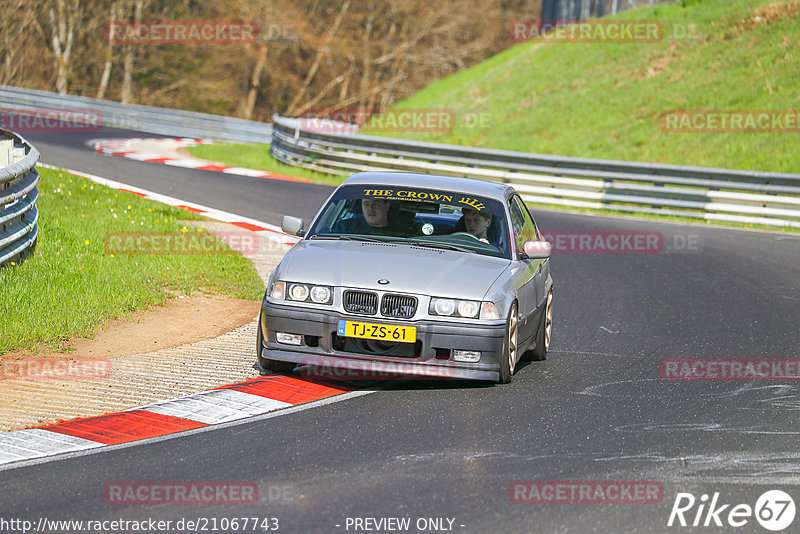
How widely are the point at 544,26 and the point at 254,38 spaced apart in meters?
15.6

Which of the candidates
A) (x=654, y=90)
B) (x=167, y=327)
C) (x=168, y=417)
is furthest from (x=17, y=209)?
(x=654, y=90)

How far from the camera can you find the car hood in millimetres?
7922

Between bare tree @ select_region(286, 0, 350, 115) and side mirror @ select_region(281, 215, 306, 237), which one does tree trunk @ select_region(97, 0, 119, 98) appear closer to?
bare tree @ select_region(286, 0, 350, 115)

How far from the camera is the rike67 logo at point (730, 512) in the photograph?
5406 millimetres

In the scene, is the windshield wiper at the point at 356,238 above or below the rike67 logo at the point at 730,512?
above

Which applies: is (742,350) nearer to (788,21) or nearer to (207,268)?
(207,268)

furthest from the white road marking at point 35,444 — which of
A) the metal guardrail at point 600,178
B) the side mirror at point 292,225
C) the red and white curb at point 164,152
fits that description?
the red and white curb at point 164,152

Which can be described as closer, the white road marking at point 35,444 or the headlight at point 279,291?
the white road marking at point 35,444

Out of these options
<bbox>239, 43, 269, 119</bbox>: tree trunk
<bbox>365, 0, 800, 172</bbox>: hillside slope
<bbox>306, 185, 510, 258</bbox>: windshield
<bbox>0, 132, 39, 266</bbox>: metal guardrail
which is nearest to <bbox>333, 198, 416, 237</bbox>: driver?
<bbox>306, 185, 510, 258</bbox>: windshield

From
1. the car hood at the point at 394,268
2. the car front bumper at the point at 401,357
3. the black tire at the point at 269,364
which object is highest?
the car hood at the point at 394,268

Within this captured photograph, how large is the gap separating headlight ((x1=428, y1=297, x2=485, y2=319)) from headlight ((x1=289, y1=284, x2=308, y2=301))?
2.99ft

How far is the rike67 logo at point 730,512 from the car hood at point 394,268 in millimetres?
2653

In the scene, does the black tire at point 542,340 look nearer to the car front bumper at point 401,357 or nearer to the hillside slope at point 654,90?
the car front bumper at point 401,357

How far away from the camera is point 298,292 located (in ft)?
26.3
